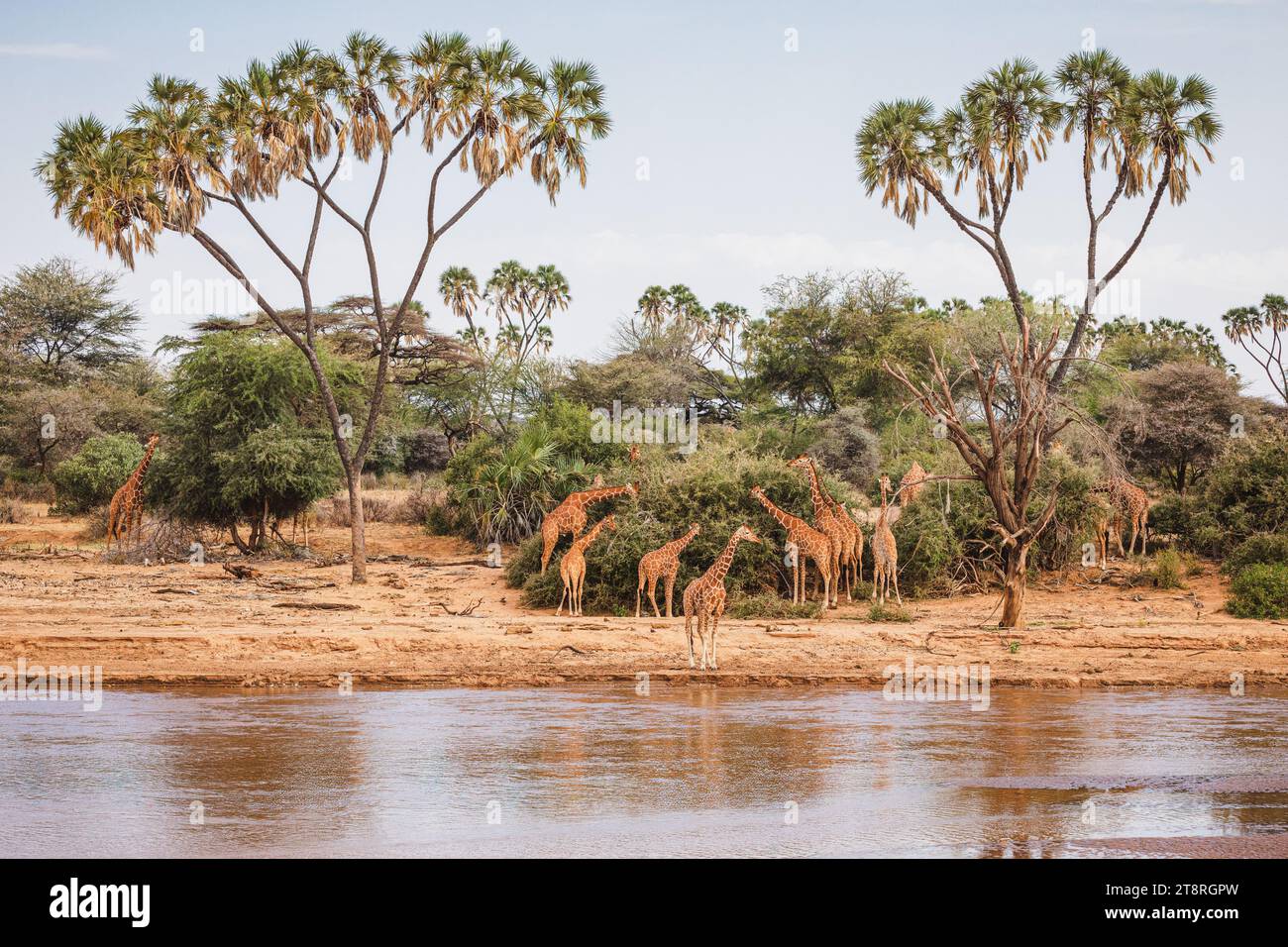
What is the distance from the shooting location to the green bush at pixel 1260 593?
778 inches

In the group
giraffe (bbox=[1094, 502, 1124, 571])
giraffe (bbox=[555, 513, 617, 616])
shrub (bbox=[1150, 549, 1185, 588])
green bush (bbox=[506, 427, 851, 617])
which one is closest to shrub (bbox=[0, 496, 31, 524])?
green bush (bbox=[506, 427, 851, 617])

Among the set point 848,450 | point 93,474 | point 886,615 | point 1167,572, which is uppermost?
point 848,450

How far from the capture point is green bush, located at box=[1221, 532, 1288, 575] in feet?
70.9

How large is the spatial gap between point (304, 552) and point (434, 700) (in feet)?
47.8

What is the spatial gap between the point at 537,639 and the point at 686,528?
454 centimetres

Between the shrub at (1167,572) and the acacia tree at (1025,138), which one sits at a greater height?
the acacia tree at (1025,138)

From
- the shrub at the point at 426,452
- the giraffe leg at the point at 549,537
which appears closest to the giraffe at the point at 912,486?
the giraffe leg at the point at 549,537

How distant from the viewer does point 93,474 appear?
33.3 meters

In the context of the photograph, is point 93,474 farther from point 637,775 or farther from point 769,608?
point 637,775

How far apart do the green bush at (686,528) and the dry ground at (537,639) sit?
96 cm

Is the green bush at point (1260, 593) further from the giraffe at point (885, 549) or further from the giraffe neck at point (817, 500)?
the giraffe neck at point (817, 500)

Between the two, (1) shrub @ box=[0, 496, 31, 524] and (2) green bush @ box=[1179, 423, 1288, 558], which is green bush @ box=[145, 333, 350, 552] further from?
(2) green bush @ box=[1179, 423, 1288, 558]

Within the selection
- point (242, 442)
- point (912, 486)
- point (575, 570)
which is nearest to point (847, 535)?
point (912, 486)
